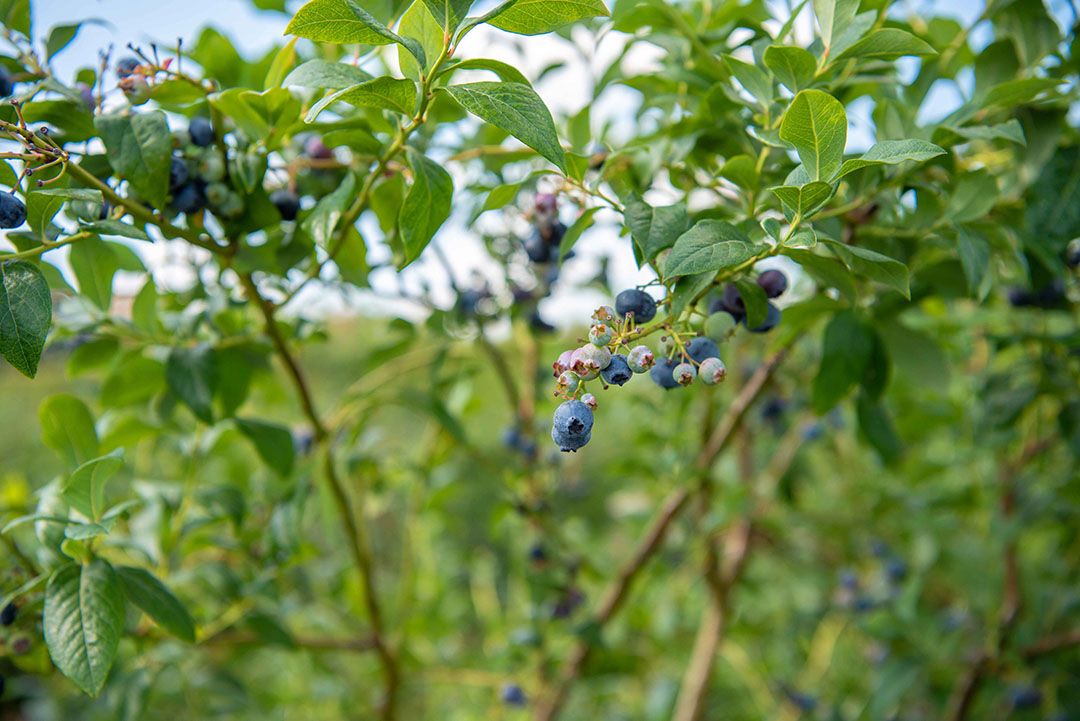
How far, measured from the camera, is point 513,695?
1.42 meters

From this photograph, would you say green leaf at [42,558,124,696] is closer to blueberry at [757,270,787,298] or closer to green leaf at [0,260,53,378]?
green leaf at [0,260,53,378]

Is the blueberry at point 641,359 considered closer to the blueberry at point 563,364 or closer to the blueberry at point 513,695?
the blueberry at point 563,364

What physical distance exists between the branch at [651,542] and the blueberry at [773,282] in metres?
0.31

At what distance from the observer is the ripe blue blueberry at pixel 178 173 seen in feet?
→ 2.46

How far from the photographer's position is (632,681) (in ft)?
7.34

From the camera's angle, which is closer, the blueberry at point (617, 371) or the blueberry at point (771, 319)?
the blueberry at point (617, 371)

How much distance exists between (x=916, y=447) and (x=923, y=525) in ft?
1.45

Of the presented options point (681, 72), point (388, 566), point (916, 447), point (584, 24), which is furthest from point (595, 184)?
point (388, 566)

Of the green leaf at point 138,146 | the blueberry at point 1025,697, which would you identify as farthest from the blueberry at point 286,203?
the blueberry at point 1025,697

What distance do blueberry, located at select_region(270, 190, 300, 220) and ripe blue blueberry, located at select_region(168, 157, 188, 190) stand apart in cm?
9

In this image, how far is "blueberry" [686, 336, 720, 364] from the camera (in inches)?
25.9

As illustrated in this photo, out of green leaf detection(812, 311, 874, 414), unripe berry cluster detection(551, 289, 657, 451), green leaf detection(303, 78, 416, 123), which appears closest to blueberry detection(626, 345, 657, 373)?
unripe berry cluster detection(551, 289, 657, 451)

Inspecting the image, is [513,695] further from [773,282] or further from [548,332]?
[773,282]

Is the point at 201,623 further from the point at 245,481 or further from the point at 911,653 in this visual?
the point at 911,653
